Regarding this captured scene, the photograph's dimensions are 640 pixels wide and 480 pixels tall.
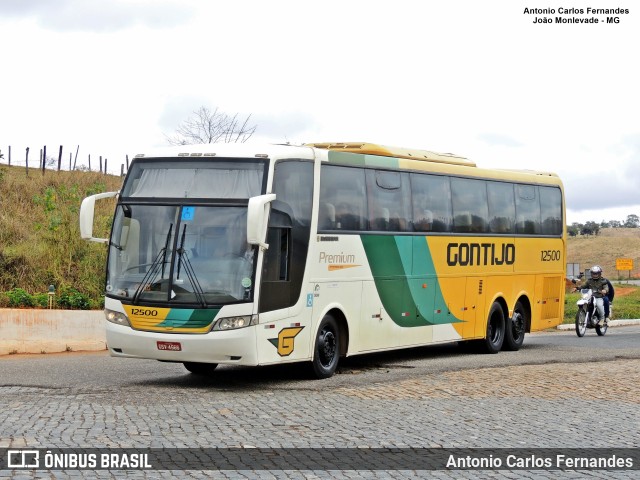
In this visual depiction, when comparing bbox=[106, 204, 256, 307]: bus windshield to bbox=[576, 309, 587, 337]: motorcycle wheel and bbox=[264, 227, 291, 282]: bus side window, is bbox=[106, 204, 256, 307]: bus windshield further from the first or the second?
bbox=[576, 309, 587, 337]: motorcycle wheel

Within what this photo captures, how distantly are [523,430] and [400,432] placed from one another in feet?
4.18

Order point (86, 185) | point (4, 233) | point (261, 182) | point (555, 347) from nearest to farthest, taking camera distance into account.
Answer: point (261, 182) < point (555, 347) < point (4, 233) < point (86, 185)

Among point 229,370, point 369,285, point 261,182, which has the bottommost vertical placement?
point 229,370

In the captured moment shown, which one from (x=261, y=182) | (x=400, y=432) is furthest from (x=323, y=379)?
(x=400, y=432)

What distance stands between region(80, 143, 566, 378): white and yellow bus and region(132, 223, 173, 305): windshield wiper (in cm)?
2

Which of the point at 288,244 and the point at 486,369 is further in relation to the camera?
the point at 486,369

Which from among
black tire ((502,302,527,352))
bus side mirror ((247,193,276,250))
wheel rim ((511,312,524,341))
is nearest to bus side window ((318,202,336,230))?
bus side mirror ((247,193,276,250))

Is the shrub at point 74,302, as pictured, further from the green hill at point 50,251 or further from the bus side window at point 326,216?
the bus side window at point 326,216

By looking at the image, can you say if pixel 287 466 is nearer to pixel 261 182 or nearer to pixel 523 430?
pixel 523 430

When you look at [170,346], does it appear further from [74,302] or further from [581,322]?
[581,322]

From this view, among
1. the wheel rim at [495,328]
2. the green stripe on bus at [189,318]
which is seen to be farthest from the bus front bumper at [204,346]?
the wheel rim at [495,328]

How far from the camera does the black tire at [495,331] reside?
21.5 m

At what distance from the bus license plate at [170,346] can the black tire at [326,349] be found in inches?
85.0

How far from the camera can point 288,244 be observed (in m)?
15.4
